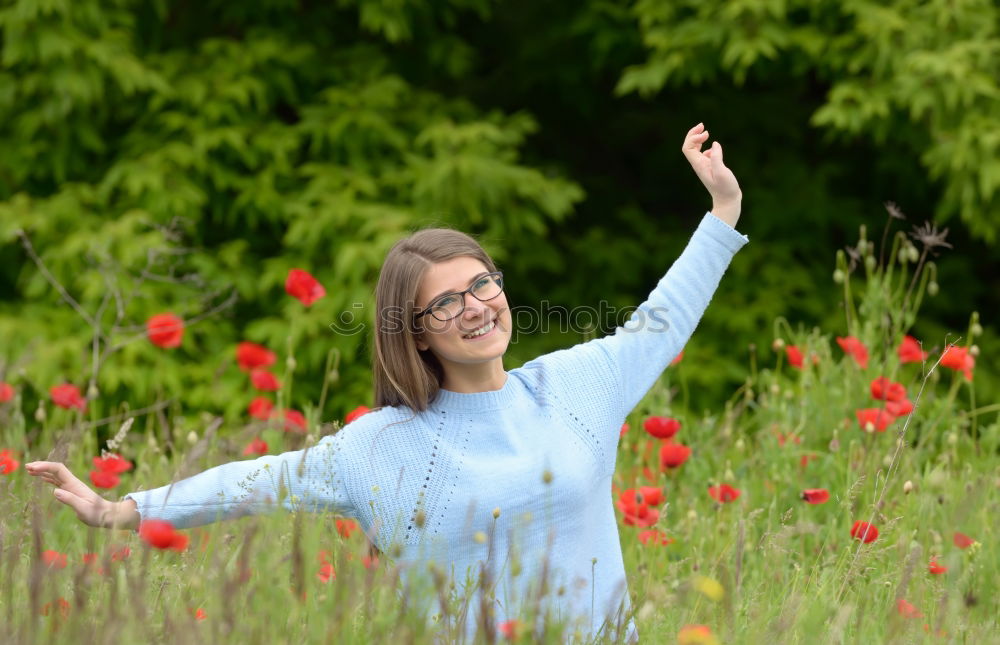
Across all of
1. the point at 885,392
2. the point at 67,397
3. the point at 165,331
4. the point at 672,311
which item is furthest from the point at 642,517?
the point at 165,331

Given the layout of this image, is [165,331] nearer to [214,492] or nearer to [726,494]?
[214,492]

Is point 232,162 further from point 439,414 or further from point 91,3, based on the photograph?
point 439,414

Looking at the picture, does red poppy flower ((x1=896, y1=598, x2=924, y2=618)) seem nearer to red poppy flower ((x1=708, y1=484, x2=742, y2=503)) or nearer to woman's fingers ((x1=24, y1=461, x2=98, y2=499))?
red poppy flower ((x1=708, y1=484, x2=742, y2=503))

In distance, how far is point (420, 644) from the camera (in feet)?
4.50

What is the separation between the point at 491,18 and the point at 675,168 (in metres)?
1.39

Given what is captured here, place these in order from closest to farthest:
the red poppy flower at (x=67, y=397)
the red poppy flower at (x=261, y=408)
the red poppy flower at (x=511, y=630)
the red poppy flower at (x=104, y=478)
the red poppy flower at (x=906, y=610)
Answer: the red poppy flower at (x=511, y=630)
the red poppy flower at (x=906, y=610)
the red poppy flower at (x=104, y=478)
the red poppy flower at (x=67, y=397)
the red poppy flower at (x=261, y=408)

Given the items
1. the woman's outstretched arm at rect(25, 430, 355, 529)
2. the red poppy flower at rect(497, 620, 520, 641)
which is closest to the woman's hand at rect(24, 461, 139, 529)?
the woman's outstretched arm at rect(25, 430, 355, 529)

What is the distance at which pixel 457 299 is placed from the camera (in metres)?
1.97

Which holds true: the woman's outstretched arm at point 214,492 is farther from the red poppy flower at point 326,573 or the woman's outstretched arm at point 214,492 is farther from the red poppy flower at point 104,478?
the red poppy flower at point 104,478

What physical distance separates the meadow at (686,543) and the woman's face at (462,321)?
1.25 feet

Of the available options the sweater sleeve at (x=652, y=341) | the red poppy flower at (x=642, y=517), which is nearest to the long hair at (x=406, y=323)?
the sweater sleeve at (x=652, y=341)

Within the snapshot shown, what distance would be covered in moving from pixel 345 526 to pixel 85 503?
1.50ft

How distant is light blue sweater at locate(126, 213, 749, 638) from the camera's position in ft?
5.95

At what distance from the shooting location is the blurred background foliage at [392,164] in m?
4.61
